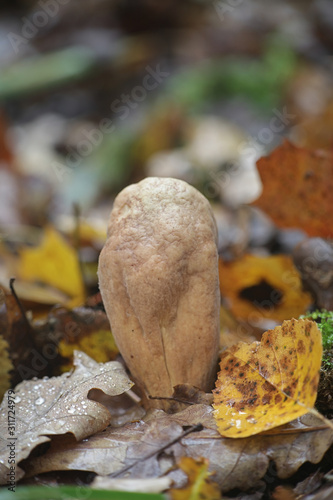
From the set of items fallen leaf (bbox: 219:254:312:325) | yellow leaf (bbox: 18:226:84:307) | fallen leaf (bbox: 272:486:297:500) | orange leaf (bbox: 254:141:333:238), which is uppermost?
fallen leaf (bbox: 272:486:297:500)

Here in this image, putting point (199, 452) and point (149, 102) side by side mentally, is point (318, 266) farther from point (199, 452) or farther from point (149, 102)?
point (149, 102)

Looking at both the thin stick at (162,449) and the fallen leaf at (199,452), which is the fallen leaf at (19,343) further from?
the thin stick at (162,449)

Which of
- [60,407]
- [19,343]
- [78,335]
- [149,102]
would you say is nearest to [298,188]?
[78,335]

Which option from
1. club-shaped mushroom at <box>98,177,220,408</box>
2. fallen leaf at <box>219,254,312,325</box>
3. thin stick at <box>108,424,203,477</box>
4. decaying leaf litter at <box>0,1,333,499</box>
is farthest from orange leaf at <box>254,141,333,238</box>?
thin stick at <box>108,424,203,477</box>

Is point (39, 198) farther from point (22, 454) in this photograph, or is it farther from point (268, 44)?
point (268, 44)

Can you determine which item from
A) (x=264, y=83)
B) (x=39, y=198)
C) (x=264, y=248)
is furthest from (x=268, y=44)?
(x=264, y=248)

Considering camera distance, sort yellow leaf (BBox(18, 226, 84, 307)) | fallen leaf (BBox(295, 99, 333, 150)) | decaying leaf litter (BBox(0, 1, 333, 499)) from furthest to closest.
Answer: fallen leaf (BBox(295, 99, 333, 150)), yellow leaf (BBox(18, 226, 84, 307)), decaying leaf litter (BBox(0, 1, 333, 499))

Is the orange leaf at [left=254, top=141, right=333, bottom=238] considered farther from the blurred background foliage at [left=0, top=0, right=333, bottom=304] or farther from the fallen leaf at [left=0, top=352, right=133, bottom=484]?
the fallen leaf at [left=0, top=352, right=133, bottom=484]
